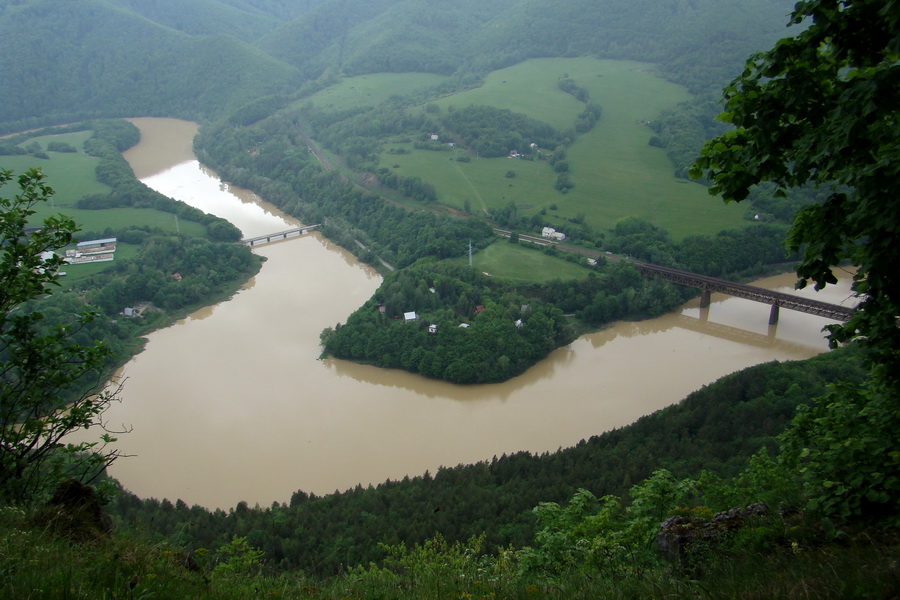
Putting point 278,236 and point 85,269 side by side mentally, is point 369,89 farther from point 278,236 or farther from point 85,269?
point 85,269

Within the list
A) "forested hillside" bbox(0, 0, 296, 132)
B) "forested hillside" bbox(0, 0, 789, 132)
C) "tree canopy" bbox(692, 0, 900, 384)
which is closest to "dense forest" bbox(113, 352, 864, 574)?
"tree canopy" bbox(692, 0, 900, 384)

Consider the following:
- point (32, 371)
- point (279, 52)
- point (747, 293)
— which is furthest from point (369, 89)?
point (32, 371)

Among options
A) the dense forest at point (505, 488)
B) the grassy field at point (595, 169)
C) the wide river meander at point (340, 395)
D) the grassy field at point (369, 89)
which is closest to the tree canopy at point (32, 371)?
the dense forest at point (505, 488)

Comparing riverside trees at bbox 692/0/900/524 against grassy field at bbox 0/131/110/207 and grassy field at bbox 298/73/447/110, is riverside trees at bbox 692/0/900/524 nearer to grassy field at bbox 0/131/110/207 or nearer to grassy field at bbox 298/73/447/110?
grassy field at bbox 0/131/110/207

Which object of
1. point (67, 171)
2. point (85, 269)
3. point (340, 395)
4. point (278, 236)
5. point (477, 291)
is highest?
point (67, 171)

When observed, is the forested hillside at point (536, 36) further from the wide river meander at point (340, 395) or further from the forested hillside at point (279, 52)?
the wide river meander at point (340, 395)
